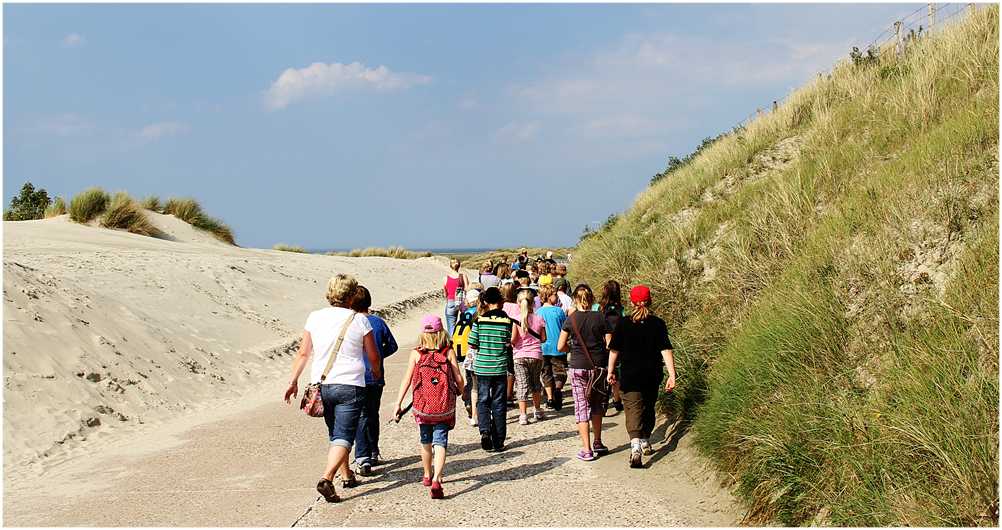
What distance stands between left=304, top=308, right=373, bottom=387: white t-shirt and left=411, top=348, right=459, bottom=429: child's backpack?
50 centimetres

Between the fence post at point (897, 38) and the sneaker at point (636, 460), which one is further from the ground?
the fence post at point (897, 38)

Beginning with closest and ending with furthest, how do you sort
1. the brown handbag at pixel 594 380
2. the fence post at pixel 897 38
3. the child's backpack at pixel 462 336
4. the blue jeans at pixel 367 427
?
the blue jeans at pixel 367 427 < the brown handbag at pixel 594 380 < the child's backpack at pixel 462 336 < the fence post at pixel 897 38

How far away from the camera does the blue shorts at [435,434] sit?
6344mm

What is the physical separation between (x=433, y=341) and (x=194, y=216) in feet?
116

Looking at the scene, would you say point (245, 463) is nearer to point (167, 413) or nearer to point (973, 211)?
point (167, 413)

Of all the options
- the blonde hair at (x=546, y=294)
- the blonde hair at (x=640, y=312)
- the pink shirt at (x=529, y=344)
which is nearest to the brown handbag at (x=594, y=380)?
the blonde hair at (x=640, y=312)

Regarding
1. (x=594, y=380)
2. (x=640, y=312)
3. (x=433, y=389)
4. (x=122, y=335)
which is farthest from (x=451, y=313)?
(x=433, y=389)

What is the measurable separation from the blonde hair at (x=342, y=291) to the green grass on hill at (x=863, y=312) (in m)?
3.31

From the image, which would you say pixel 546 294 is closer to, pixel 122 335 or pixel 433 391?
pixel 433 391

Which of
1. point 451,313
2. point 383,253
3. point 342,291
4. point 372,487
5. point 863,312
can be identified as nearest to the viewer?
point 342,291

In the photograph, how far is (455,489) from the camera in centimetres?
643

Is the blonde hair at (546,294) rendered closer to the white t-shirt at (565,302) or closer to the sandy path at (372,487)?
the white t-shirt at (565,302)

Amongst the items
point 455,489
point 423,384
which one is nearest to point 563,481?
point 455,489

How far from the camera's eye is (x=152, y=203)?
1487 inches
